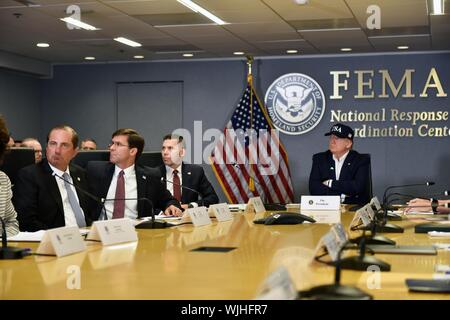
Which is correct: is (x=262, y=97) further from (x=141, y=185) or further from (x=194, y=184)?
(x=141, y=185)

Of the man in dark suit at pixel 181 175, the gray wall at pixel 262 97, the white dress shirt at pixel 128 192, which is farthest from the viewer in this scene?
the gray wall at pixel 262 97

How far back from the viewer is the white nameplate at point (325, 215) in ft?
15.4

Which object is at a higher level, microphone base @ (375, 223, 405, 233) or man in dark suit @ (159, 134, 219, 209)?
man in dark suit @ (159, 134, 219, 209)

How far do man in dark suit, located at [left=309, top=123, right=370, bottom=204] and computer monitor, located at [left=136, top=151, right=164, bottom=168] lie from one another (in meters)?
1.44

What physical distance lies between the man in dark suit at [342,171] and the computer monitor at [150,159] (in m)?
1.44

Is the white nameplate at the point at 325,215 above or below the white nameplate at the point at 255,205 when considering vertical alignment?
below

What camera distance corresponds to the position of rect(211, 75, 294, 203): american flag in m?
10.6

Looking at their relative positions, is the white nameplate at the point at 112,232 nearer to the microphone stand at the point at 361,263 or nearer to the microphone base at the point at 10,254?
the microphone base at the point at 10,254

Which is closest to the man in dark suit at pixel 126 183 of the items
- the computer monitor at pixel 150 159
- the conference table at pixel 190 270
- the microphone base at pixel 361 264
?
the computer monitor at pixel 150 159

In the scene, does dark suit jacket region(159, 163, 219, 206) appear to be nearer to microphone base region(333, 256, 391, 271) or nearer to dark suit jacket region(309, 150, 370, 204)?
dark suit jacket region(309, 150, 370, 204)

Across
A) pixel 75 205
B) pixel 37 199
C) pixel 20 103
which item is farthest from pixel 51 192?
pixel 20 103

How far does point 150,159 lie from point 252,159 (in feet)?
12.4

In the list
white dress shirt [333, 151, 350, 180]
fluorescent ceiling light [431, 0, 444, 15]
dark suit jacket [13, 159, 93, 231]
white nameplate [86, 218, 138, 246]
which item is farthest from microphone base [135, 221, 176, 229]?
fluorescent ceiling light [431, 0, 444, 15]
